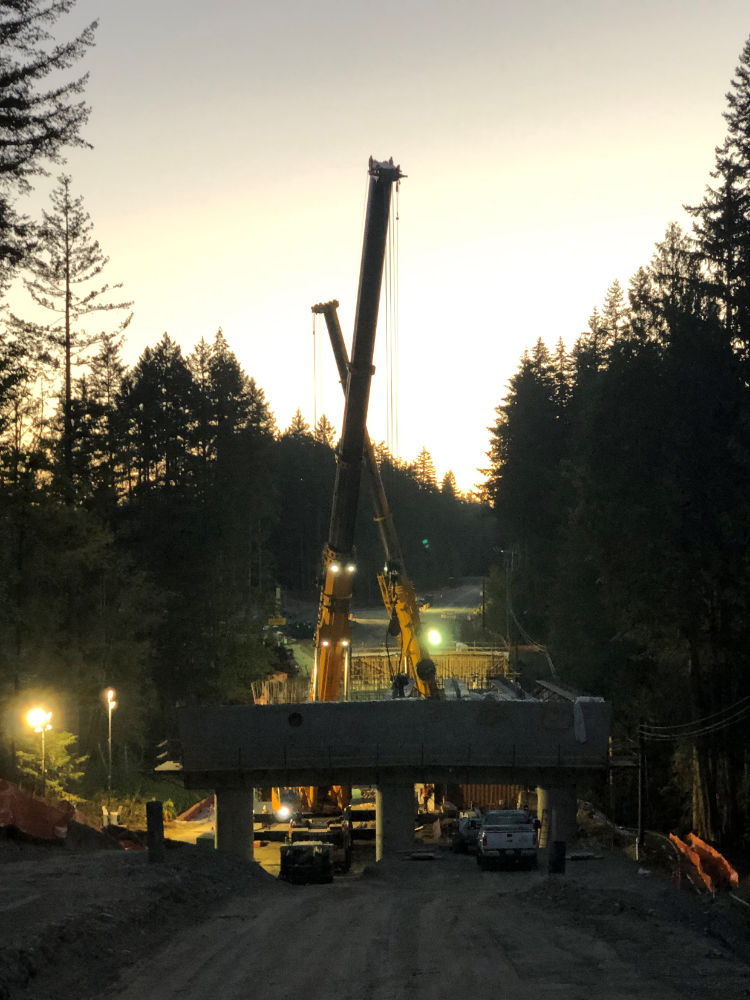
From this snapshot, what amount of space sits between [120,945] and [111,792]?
29.9 meters

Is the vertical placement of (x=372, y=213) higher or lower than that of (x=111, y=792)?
higher

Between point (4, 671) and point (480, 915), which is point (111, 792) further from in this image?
point (480, 915)

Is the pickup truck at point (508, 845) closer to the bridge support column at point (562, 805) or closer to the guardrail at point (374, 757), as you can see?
the guardrail at point (374, 757)

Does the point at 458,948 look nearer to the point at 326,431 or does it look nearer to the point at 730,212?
the point at 730,212

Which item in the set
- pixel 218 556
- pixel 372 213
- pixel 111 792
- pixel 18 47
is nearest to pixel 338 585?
pixel 372 213

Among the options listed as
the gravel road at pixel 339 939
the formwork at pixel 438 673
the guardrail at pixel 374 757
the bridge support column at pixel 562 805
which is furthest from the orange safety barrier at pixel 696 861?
the formwork at pixel 438 673

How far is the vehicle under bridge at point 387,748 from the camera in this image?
131 feet

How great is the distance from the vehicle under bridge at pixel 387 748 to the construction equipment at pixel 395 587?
136cm

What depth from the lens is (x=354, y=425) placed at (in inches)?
1416

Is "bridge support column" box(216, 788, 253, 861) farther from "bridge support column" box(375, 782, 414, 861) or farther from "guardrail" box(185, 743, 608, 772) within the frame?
"bridge support column" box(375, 782, 414, 861)

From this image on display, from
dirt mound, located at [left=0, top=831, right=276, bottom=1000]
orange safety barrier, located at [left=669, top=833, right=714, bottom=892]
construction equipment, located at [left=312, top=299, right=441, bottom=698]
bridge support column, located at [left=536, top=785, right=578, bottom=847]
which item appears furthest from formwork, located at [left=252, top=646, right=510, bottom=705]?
dirt mound, located at [left=0, top=831, right=276, bottom=1000]

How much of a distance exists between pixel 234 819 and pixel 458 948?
81.6ft

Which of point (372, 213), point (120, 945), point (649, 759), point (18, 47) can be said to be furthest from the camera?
point (649, 759)

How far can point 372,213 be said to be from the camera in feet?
113
